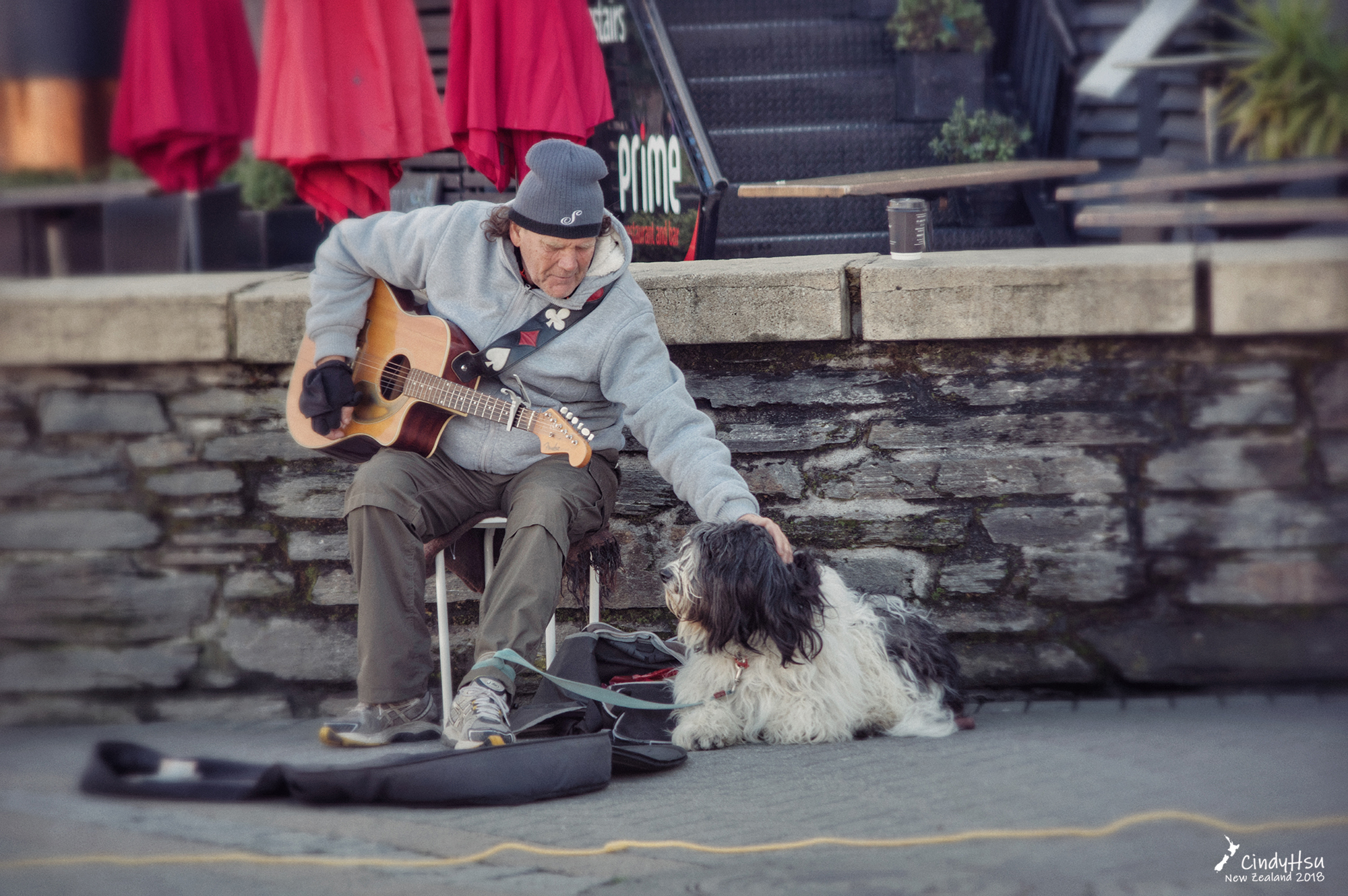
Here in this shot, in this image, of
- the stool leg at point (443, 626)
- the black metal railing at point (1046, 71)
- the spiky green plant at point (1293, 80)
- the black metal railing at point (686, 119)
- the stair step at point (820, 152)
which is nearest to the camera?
the spiky green plant at point (1293, 80)

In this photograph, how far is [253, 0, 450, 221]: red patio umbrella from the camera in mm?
3191

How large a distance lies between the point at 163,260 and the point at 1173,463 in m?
2.70

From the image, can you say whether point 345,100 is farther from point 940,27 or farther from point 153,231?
point 940,27

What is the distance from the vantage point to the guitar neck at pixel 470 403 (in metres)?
3.38

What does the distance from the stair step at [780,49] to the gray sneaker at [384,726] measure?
3.38 metres

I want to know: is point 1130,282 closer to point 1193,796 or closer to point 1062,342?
point 1062,342

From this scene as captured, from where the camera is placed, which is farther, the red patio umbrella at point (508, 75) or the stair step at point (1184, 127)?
the red patio umbrella at point (508, 75)

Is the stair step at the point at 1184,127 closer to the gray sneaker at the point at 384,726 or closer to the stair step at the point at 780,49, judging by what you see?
the gray sneaker at the point at 384,726

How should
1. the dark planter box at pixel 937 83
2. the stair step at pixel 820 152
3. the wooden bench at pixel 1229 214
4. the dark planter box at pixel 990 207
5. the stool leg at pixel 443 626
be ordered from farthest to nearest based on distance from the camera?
1. the dark planter box at pixel 937 83
2. the stair step at pixel 820 152
3. the dark planter box at pixel 990 207
4. the stool leg at pixel 443 626
5. the wooden bench at pixel 1229 214

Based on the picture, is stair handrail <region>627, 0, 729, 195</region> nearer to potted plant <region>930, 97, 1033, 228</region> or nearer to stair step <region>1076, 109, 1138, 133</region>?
potted plant <region>930, 97, 1033, 228</region>

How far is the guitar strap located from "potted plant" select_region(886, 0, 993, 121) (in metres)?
2.64

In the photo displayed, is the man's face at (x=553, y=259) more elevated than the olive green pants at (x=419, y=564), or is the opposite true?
the man's face at (x=553, y=259)
